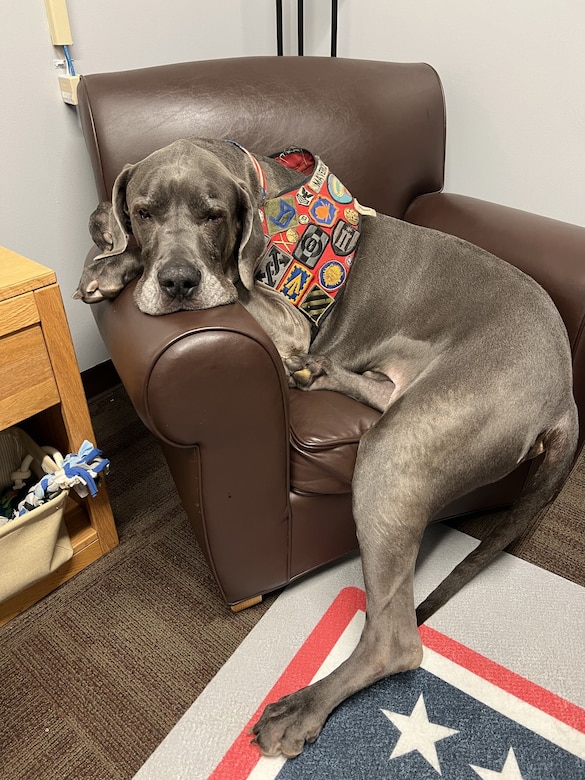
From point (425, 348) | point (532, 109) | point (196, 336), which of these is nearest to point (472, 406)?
point (425, 348)

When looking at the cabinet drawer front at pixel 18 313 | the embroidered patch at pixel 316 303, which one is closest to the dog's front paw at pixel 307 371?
the embroidered patch at pixel 316 303

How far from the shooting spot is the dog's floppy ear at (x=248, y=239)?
1367 mm

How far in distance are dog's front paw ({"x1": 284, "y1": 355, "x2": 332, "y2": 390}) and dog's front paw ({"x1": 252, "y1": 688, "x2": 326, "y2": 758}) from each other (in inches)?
26.5

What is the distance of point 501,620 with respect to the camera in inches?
57.6

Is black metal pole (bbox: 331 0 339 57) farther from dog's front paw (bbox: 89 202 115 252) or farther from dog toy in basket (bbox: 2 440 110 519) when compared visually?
dog toy in basket (bbox: 2 440 110 519)

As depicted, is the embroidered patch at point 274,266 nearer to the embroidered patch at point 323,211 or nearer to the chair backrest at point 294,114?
the embroidered patch at point 323,211

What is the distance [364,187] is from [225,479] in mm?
1091

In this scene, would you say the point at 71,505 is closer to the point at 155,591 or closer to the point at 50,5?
the point at 155,591

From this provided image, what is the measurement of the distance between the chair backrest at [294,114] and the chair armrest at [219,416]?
57 cm

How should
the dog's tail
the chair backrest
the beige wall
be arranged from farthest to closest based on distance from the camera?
the beige wall, the chair backrest, the dog's tail

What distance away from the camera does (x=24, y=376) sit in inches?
51.4

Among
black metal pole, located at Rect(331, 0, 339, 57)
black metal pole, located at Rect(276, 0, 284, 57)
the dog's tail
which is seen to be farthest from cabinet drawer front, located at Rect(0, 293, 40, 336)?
black metal pole, located at Rect(331, 0, 339, 57)

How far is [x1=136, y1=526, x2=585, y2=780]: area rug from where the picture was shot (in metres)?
1.18

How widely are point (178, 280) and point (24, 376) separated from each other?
42 centimetres
